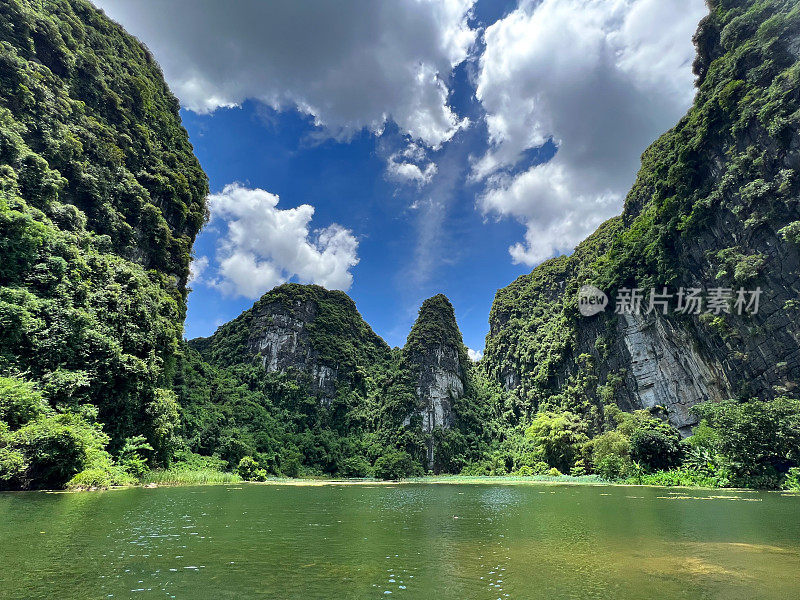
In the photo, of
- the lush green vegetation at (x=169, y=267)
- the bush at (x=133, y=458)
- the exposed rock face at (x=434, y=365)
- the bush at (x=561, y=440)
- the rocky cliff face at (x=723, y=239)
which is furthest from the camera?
the exposed rock face at (x=434, y=365)

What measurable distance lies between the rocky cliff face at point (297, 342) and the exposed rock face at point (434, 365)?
15.3m

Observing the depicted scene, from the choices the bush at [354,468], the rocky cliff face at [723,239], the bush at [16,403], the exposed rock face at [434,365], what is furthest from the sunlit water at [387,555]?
the exposed rock face at [434,365]

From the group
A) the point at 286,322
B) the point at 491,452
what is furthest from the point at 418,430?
the point at 286,322

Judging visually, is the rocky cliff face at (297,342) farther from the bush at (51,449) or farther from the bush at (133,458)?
the bush at (51,449)

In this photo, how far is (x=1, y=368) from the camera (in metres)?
16.5

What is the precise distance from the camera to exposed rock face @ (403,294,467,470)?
75.9 m

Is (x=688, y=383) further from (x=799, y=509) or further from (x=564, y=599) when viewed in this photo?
(x=564, y=599)

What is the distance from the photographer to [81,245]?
2428 cm

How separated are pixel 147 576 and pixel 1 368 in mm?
17753

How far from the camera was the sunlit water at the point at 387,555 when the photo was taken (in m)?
4.75

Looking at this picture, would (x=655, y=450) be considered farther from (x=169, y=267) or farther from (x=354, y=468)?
(x=169, y=267)

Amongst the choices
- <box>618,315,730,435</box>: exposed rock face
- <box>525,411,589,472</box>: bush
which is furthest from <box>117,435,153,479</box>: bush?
<box>525,411,589,472</box>: bush

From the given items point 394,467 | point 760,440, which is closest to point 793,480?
point 760,440

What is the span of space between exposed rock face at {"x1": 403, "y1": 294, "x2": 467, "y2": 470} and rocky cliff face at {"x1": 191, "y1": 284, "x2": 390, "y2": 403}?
15.3 m
